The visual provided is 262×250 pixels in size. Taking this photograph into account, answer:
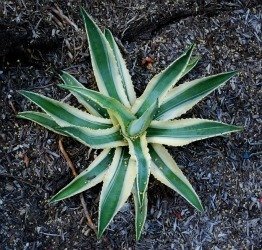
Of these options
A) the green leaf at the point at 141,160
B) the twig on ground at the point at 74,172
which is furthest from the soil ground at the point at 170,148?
the green leaf at the point at 141,160

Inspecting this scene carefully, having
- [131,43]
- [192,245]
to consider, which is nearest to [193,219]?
[192,245]

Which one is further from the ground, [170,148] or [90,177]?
[90,177]

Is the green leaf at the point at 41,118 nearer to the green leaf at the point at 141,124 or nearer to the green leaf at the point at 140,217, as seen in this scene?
the green leaf at the point at 141,124

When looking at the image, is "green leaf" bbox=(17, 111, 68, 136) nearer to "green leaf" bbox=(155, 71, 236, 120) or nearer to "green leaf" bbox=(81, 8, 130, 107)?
"green leaf" bbox=(81, 8, 130, 107)

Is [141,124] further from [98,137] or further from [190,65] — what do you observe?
[190,65]

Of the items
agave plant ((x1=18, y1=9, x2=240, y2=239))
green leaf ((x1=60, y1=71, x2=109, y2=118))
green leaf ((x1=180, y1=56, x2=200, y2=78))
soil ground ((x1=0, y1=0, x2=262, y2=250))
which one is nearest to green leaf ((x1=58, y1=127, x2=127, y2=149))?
agave plant ((x1=18, y1=9, x2=240, y2=239))

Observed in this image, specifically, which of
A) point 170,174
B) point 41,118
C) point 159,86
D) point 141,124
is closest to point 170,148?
point 170,174

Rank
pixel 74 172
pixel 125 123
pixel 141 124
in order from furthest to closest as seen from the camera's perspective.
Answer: pixel 74 172 → pixel 125 123 → pixel 141 124
